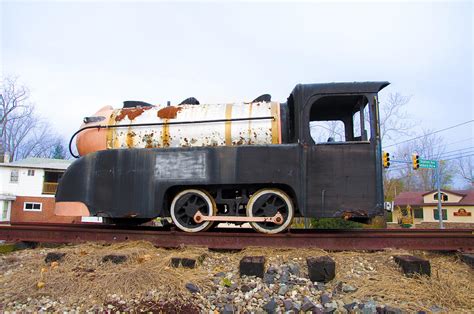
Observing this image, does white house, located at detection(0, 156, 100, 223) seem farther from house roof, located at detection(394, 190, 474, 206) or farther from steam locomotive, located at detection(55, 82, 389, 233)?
house roof, located at detection(394, 190, 474, 206)

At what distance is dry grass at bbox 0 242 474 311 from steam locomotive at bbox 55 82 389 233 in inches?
35.8

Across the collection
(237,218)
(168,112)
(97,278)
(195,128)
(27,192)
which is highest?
(168,112)

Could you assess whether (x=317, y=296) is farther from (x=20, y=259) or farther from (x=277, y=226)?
(x=20, y=259)

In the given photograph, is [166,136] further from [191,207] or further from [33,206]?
[33,206]

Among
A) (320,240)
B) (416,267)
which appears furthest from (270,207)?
(416,267)

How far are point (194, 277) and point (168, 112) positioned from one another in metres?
3.31

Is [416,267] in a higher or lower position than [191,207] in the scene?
lower

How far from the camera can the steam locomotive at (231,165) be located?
17.5ft

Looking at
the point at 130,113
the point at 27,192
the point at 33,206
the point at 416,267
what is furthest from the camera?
the point at 27,192

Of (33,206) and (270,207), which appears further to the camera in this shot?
(33,206)

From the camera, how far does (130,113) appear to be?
21.0 feet

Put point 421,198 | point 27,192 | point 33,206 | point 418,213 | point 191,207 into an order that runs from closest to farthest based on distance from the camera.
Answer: point 191,207
point 33,206
point 27,192
point 421,198
point 418,213

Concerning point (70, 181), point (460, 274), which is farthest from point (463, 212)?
point (70, 181)

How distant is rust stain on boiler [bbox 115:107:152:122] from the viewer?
6.34m
